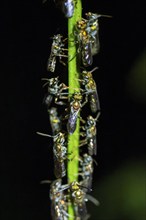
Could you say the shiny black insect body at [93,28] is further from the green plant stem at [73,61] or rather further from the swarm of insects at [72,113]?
the green plant stem at [73,61]

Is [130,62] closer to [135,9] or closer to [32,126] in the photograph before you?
[135,9]

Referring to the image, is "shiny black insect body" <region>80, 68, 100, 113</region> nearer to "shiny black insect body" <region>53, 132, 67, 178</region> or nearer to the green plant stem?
the green plant stem

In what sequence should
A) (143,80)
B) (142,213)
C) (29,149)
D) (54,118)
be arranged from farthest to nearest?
(29,149) < (143,80) < (142,213) < (54,118)

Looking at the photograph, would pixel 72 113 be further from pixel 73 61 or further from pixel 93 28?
pixel 93 28

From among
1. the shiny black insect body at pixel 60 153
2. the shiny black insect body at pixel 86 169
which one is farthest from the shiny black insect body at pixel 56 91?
the shiny black insect body at pixel 86 169

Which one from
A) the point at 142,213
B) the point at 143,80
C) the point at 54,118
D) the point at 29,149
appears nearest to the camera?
the point at 54,118

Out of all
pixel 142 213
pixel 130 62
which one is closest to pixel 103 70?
pixel 130 62

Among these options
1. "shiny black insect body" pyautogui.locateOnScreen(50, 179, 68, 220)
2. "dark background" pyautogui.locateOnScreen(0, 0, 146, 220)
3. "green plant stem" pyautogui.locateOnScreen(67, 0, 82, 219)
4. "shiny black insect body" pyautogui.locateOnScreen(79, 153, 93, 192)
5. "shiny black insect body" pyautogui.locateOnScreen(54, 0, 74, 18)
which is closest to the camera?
"shiny black insect body" pyautogui.locateOnScreen(54, 0, 74, 18)

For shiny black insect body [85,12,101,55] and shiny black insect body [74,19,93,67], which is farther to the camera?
shiny black insect body [85,12,101,55]

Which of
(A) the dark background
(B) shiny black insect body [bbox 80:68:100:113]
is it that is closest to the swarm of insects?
(B) shiny black insect body [bbox 80:68:100:113]
